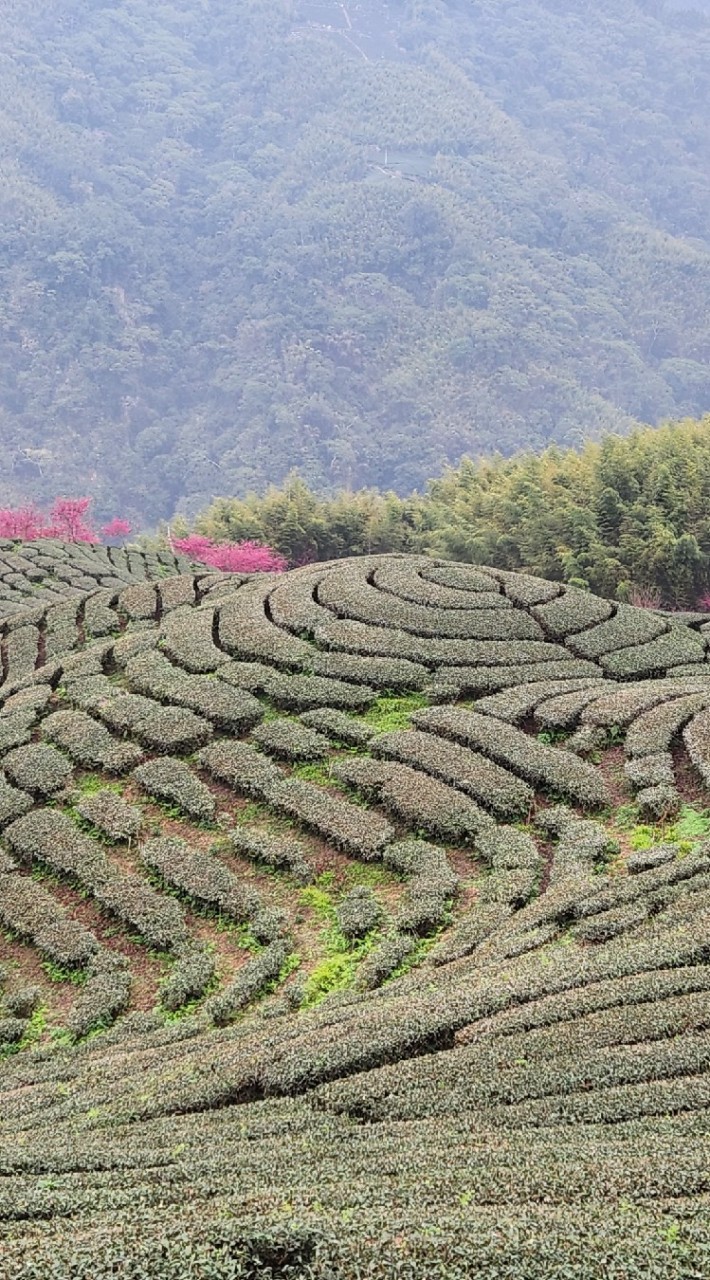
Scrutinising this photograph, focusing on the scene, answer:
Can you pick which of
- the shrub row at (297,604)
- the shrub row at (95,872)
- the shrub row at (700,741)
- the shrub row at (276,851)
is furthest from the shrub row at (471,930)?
the shrub row at (297,604)

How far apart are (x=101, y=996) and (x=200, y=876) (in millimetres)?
1614

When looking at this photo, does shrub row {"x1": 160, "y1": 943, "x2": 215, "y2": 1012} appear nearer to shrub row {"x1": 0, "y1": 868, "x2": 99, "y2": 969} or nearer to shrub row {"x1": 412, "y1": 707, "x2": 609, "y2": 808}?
shrub row {"x1": 0, "y1": 868, "x2": 99, "y2": 969}

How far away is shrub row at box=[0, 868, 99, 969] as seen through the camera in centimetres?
1038

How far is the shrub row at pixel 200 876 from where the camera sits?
10531 mm

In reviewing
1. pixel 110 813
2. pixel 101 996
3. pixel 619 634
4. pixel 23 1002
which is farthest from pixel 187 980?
pixel 619 634

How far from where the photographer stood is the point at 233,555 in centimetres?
3428

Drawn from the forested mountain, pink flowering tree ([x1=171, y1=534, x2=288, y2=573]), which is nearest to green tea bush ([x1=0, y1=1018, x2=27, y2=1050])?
pink flowering tree ([x1=171, y1=534, x2=288, y2=573])

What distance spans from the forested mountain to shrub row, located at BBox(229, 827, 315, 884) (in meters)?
68.7

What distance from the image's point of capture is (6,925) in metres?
11.0

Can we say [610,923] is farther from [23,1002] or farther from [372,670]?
[372,670]

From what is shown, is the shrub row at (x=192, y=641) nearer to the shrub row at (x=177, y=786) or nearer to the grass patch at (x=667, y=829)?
the shrub row at (x=177, y=786)

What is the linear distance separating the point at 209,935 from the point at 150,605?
904 centimetres

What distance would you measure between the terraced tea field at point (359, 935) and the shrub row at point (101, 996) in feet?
0.12

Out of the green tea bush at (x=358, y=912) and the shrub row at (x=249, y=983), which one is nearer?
the shrub row at (x=249, y=983)
